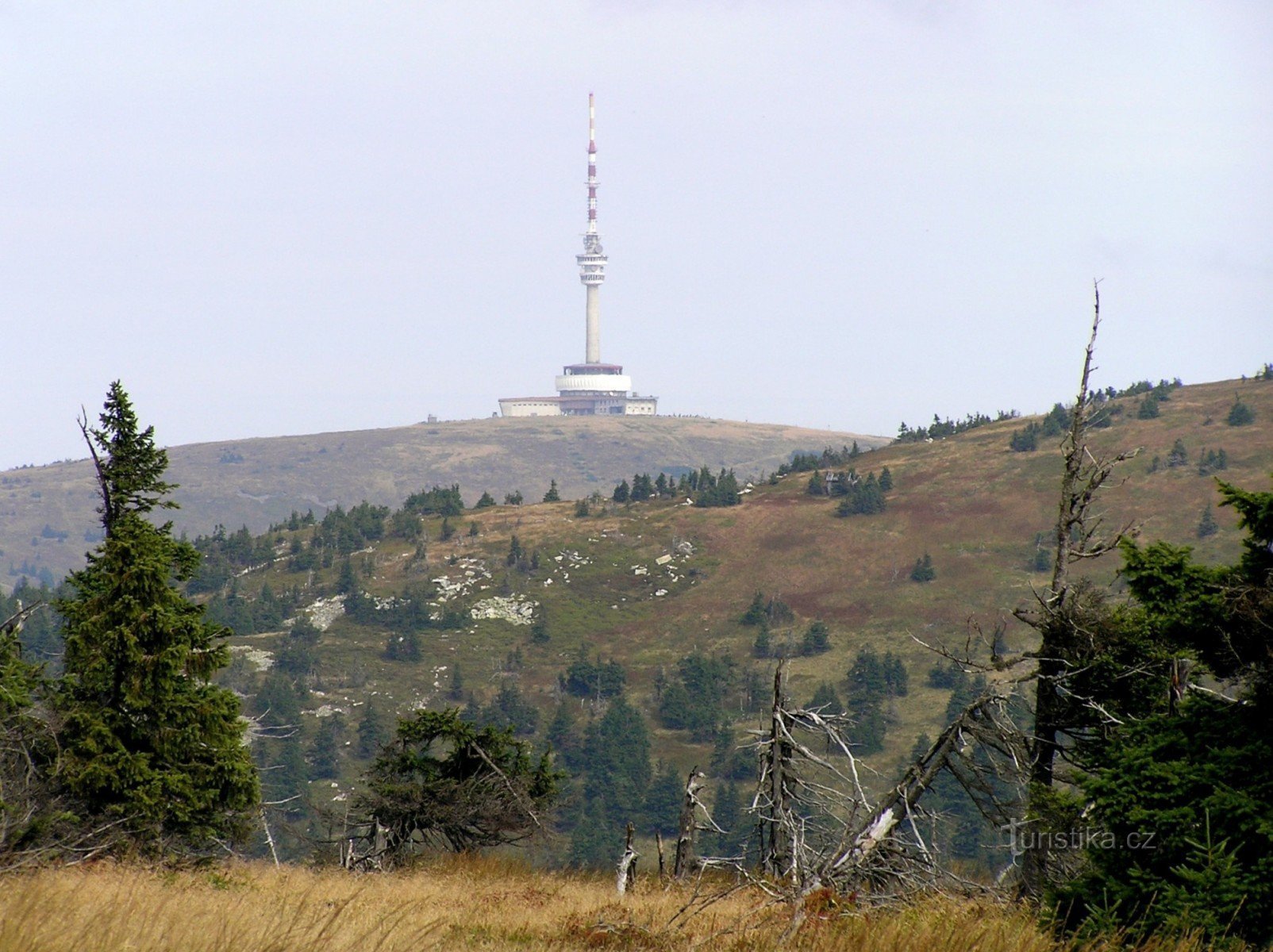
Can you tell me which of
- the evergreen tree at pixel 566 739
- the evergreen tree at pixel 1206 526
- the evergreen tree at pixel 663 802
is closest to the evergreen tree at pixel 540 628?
the evergreen tree at pixel 566 739

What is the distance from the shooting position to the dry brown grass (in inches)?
297

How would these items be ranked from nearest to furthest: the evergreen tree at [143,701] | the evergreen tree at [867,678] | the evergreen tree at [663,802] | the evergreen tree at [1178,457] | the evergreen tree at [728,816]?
1. the evergreen tree at [143,701]
2. the evergreen tree at [728,816]
3. the evergreen tree at [663,802]
4. the evergreen tree at [867,678]
5. the evergreen tree at [1178,457]

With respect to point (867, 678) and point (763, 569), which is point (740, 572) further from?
point (867, 678)

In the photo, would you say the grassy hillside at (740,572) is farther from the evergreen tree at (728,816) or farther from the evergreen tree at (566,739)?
the evergreen tree at (728,816)

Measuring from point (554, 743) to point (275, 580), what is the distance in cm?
6434

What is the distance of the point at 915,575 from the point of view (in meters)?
152

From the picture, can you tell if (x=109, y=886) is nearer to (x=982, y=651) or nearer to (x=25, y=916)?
(x=25, y=916)

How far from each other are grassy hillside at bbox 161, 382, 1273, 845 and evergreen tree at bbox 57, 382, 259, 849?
90525mm

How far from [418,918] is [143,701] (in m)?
11.4

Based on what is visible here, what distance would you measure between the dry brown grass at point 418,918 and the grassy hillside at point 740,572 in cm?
9632

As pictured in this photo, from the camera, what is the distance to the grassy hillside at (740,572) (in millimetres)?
131000

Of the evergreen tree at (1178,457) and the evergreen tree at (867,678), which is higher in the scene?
the evergreen tree at (1178,457)

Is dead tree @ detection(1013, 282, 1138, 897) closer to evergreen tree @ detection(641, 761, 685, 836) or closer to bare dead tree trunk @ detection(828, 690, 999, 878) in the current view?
bare dead tree trunk @ detection(828, 690, 999, 878)

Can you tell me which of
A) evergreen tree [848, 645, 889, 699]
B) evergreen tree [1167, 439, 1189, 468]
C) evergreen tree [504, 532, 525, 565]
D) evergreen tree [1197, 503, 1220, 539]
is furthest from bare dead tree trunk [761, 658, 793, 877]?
evergreen tree [1167, 439, 1189, 468]
